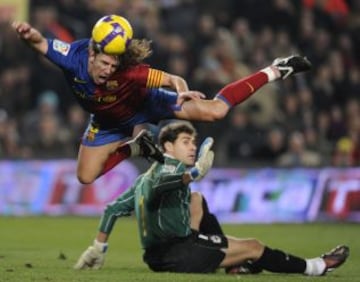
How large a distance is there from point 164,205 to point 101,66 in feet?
4.95

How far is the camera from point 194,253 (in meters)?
9.97

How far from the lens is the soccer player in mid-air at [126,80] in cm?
1031

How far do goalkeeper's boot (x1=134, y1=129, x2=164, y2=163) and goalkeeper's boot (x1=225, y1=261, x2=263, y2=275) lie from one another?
150 centimetres

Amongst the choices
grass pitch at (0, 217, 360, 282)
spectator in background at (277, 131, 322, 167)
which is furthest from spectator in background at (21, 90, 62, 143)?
spectator in background at (277, 131, 322, 167)

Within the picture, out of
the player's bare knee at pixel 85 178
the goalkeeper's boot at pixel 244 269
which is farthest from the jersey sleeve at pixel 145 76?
the goalkeeper's boot at pixel 244 269

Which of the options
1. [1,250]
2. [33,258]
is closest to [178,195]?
[33,258]

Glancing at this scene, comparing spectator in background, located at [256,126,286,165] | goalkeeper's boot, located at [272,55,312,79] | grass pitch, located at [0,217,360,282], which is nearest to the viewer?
grass pitch, located at [0,217,360,282]

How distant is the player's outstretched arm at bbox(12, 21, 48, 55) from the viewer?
10.3 m

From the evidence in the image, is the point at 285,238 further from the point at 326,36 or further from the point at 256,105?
the point at 326,36

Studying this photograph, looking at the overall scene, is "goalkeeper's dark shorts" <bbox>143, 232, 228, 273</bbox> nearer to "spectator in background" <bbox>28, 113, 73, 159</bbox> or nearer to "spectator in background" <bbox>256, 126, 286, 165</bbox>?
"spectator in background" <bbox>256, 126, 286, 165</bbox>

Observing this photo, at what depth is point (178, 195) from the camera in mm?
10094

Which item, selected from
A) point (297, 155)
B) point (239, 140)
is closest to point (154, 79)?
point (297, 155)

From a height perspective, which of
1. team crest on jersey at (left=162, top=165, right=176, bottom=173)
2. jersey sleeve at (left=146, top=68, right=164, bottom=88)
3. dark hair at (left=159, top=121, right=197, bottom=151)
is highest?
jersey sleeve at (left=146, top=68, right=164, bottom=88)

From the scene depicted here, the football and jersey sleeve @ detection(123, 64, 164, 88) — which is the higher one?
the football
